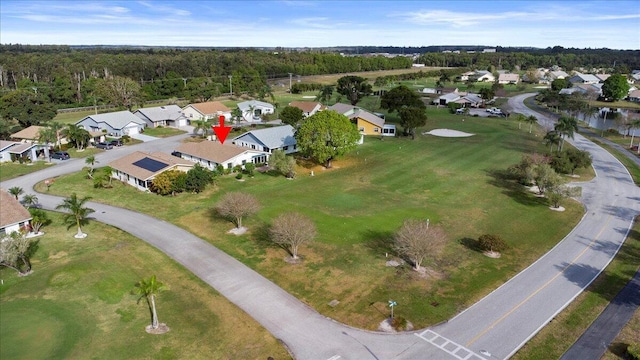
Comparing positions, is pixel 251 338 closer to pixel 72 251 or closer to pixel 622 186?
pixel 72 251

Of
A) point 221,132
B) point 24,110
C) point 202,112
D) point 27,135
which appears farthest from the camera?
point 202,112

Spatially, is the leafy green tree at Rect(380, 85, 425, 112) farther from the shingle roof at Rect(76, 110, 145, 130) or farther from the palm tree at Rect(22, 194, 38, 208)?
the palm tree at Rect(22, 194, 38, 208)

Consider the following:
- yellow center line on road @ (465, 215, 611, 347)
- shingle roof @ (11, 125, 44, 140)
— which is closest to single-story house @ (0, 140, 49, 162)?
shingle roof @ (11, 125, 44, 140)

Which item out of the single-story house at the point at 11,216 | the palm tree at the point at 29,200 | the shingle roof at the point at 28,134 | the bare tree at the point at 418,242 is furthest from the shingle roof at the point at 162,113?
the bare tree at the point at 418,242

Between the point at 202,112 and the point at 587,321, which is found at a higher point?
the point at 202,112

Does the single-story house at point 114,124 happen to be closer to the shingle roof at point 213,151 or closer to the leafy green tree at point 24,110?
the leafy green tree at point 24,110

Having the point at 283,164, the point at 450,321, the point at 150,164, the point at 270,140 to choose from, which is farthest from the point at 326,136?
the point at 450,321

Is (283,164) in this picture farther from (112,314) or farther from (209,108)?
(209,108)
